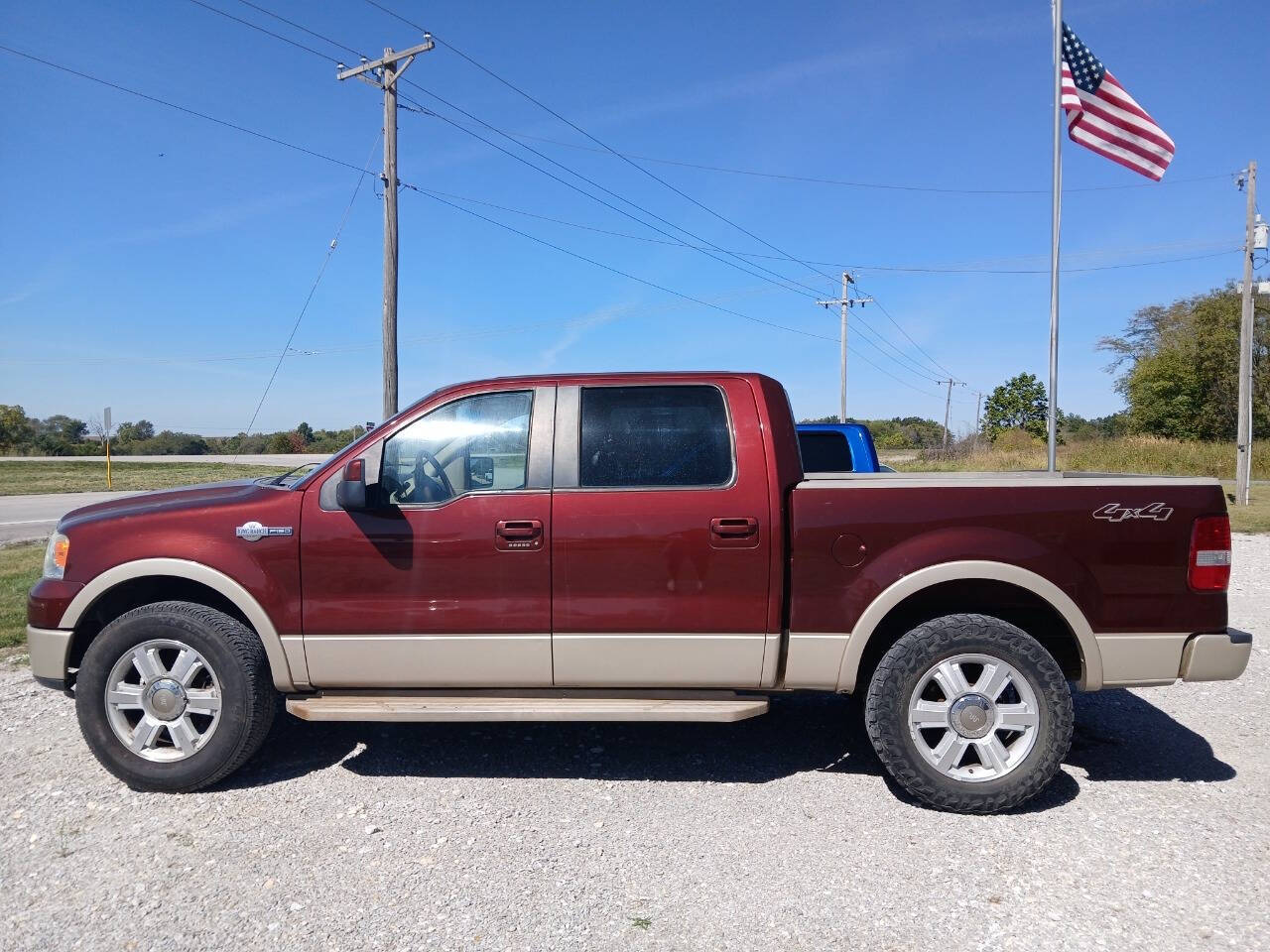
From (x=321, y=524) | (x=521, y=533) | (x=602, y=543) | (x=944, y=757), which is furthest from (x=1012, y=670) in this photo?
(x=321, y=524)

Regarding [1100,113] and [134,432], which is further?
[134,432]

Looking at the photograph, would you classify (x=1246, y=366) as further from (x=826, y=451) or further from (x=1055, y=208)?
(x=826, y=451)

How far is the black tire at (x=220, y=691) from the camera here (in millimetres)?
3928

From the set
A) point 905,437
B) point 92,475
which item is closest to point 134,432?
point 92,475

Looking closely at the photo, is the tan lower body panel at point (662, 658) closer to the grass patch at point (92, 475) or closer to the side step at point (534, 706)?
the side step at point (534, 706)

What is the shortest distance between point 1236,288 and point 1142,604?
46.3m

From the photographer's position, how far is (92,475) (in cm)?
3362

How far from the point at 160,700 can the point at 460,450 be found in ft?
5.91

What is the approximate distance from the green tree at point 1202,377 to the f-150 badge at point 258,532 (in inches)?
1715

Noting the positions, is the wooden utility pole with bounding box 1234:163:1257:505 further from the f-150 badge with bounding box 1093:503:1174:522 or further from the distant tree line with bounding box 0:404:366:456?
the distant tree line with bounding box 0:404:366:456

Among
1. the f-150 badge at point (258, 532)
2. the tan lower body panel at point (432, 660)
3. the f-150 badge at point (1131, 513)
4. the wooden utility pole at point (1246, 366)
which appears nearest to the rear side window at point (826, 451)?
the f-150 badge at point (1131, 513)

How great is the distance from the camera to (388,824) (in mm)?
3676

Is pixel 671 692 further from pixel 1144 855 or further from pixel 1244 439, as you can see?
pixel 1244 439

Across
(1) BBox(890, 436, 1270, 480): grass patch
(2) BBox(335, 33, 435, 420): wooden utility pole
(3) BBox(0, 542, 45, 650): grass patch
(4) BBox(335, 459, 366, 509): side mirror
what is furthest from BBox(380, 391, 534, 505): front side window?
(1) BBox(890, 436, 1270, 480): grass patch
